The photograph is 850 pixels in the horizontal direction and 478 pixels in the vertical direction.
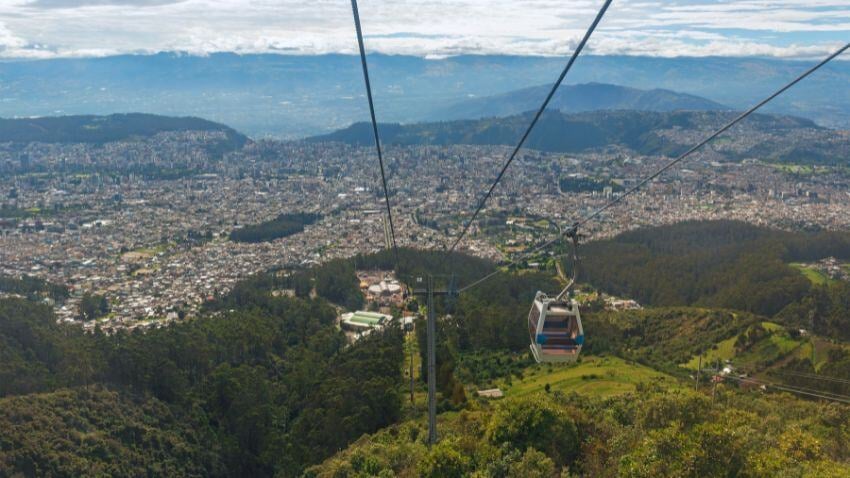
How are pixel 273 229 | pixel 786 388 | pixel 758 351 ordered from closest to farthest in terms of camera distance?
pixel 786 388 < pixel 758 351 < pixel 273 229

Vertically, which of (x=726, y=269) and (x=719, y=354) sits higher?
(x=726, y=269)

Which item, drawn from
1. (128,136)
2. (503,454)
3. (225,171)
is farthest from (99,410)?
(128,136)

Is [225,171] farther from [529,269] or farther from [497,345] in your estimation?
[497,345]

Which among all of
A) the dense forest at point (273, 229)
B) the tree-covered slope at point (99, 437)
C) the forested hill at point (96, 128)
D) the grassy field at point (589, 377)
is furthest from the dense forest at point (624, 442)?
the forested hill at point (96, 128)

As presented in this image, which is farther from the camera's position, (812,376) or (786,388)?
(812,376)

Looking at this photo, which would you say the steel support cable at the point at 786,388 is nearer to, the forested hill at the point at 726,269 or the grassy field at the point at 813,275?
the forested hill at the point at 726,269

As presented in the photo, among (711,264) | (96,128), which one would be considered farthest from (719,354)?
(96,128)

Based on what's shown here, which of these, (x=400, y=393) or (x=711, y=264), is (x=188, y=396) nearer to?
(x=400, y=393)
